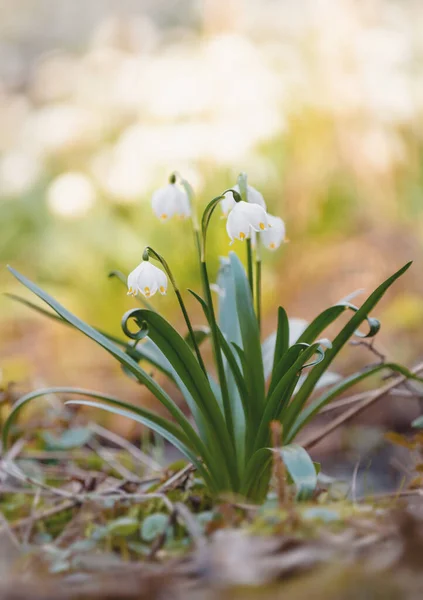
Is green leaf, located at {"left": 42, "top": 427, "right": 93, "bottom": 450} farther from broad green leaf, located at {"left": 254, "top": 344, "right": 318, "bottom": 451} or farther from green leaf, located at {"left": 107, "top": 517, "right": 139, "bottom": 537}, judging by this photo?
broad green leaf, located at {"left": 254, "top": 344, "right": 318, "bottom": 451}

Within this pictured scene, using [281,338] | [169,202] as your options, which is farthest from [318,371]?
[169,202]

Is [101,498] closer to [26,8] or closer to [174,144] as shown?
[174,144]

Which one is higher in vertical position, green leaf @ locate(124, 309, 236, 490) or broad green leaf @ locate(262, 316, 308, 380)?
broad green leaf @ locate(262, 316, 308, 380)

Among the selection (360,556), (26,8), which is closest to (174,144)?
(360,556)

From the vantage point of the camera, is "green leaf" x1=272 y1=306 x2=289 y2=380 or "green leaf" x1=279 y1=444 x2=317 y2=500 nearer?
"green leaf" x1=279 y1=444 x2=317 y2=500

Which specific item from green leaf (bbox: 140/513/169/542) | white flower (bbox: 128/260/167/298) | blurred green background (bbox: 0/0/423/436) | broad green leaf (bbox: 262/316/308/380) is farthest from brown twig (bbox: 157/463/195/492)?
blurred green background (bbox: 0/0/423/436)

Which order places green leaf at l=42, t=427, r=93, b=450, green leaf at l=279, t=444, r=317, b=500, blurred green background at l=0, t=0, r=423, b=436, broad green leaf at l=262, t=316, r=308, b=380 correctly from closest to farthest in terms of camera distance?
green leaf at l=279, t=444, r=317, b=500
broad green leaf at l=262, t=316, r=308, b=380
green leaf at l=42, t=427, r=93, b=450
blurred green background at l=0, t=0, r=423, b=436
